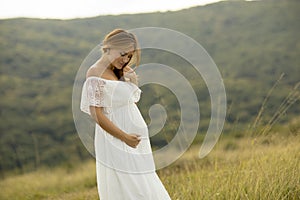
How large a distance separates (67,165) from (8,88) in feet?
41.7

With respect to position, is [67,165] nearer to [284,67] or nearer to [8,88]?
[8,88]

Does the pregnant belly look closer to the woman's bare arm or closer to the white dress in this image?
the white dress

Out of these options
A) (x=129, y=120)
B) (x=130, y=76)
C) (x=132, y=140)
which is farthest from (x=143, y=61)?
(x=132, y=140)

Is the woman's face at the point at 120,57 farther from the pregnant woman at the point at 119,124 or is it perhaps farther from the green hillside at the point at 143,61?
the green hillside at the point at 143,61

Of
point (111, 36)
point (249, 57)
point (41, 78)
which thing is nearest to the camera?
point (111, 36)

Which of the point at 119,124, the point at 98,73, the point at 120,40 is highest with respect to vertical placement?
the point at 120,40

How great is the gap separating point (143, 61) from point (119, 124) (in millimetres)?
33062

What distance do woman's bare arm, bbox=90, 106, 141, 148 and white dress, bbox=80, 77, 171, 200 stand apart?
0.16 ft

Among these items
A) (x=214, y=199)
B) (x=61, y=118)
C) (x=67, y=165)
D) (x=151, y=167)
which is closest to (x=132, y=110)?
(x=151, y=167)

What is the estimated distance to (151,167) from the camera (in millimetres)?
4328

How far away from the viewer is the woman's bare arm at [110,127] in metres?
4.04

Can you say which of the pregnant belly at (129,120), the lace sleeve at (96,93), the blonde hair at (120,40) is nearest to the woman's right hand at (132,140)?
the pregnant belly at (129,120)

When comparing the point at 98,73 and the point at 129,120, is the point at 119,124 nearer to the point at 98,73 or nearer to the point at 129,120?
the point at 129,120

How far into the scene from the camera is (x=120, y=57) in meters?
4.15
